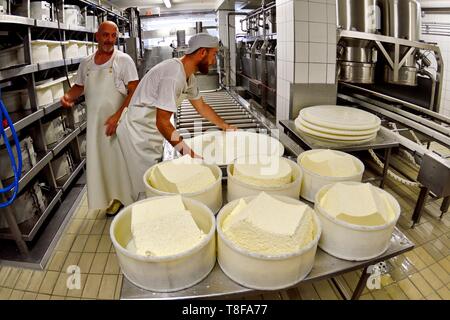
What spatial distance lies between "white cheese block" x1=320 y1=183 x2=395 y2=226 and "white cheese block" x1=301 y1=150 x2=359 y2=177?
18cm

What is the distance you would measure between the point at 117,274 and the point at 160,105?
1.15m

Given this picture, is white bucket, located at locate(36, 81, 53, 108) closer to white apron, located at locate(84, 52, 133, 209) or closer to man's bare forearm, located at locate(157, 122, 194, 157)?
white apron, located at locate(84, 52, 133, 209)

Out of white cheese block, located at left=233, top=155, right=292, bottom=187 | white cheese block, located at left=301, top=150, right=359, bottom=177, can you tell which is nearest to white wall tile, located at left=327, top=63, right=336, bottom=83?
white cheese block, located at left=301, top=150, right=359, bottom=177

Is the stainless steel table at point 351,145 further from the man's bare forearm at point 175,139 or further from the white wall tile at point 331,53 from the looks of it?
the man's bare forearm at point 175,139

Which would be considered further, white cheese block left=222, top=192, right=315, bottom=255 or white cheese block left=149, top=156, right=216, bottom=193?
white cheese block left=149, top=156, right=216, bottom=193

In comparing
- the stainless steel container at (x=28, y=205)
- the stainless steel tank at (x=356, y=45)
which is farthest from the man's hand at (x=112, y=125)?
the stainless steel tank at (x=356, y=45)

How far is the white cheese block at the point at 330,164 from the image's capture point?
4.13 feet

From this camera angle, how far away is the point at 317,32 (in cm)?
245

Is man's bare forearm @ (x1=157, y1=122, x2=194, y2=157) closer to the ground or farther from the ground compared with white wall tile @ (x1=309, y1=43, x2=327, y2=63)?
closer to the ground

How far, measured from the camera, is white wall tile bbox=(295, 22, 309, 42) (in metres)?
2.39

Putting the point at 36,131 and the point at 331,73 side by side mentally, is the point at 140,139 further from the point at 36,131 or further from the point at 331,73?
the point at 331,73

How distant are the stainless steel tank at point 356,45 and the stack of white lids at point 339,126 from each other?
0.77 m

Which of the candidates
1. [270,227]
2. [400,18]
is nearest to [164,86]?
[270,227]
